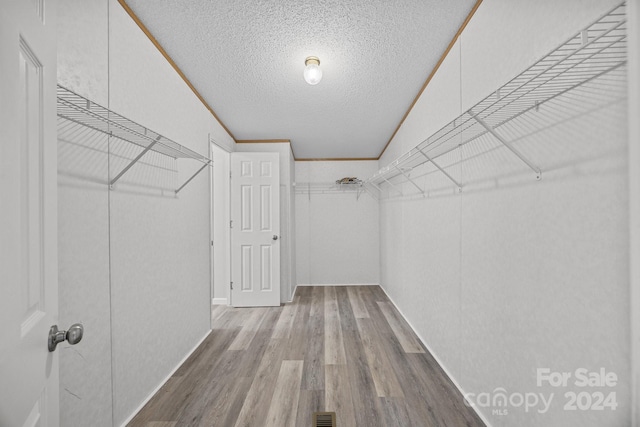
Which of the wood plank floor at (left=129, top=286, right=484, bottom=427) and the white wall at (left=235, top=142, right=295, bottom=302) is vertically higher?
the white wall at (left=235, top=142, right=295, bottom=302)

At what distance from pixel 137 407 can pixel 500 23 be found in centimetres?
295

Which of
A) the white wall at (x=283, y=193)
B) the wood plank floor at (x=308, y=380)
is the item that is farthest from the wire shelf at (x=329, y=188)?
the wood plank floor at (x=308, y=380)

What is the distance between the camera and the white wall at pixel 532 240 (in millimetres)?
951

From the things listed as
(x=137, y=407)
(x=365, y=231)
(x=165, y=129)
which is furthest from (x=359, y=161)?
(x=137, y=407)

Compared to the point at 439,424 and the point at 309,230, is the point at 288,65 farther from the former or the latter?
the point at 309,230

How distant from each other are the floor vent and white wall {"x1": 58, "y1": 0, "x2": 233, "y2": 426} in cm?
110

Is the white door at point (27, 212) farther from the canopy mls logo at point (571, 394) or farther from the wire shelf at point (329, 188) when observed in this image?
the wire shelf at point (329, 188)

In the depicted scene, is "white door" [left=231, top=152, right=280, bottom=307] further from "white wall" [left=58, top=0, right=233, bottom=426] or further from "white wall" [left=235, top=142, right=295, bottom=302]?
"white wall" [left=58, top=0, right=233, bottom=426]

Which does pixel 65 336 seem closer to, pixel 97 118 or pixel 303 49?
pixel 97 118

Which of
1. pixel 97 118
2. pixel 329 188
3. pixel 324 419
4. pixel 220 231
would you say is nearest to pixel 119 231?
pixel 97 118

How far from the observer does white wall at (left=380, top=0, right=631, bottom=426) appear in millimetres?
951

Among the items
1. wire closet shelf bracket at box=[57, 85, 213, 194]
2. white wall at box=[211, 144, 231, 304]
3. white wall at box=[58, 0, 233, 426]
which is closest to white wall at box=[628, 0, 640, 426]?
wire closet shelf bracket at box=[57, 85, 213, 194]

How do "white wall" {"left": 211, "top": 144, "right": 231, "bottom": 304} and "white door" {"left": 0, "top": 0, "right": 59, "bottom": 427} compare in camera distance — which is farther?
"white wall" {"left": 211, "top": 144, "right": 231, "bottom": 304}

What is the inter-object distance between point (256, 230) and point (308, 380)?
7.72 feet
